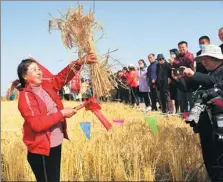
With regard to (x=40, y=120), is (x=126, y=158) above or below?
below

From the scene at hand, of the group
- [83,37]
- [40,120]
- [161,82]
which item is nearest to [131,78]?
[161,82]

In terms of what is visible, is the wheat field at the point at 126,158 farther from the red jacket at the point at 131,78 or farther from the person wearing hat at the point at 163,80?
the red jacket at the point at 131,78

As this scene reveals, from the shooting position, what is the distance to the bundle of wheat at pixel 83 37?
144 inches

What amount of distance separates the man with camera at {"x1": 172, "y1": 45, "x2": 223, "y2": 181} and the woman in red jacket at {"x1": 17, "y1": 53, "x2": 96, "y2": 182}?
1.05 m

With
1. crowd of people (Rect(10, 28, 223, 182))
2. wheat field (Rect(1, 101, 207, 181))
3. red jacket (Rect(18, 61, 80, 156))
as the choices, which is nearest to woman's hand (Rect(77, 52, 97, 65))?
crowd of people (Rect(10, 28, 223, 182))

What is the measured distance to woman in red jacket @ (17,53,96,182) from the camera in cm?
315

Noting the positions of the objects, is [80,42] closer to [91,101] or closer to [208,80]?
[91,101]

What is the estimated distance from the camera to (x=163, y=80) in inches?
350

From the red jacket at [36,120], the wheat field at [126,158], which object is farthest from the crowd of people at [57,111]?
the wheat field at [126,158]

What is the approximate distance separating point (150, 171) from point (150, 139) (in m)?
0.65

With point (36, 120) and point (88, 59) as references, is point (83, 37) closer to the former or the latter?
point (88, 59)

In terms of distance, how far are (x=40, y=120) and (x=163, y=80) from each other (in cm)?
602

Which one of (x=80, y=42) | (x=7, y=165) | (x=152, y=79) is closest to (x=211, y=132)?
(x=80, y=42)

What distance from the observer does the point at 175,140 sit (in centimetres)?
503
